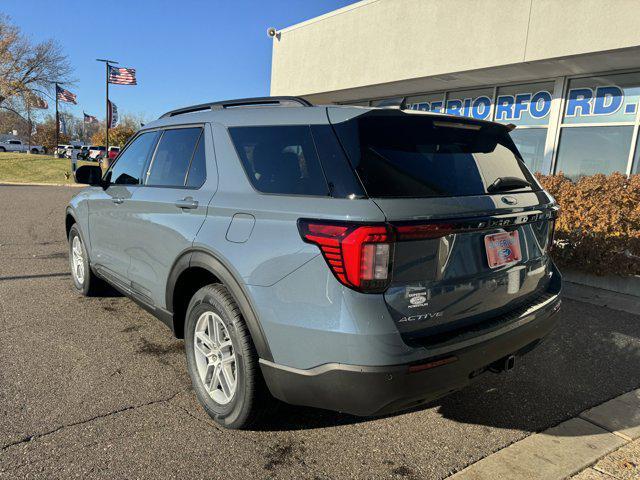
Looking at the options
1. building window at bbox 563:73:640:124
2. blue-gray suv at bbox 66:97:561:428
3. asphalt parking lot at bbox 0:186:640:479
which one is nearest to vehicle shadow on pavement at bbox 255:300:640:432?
asphalt parking lot at bbox 0:186:640:479

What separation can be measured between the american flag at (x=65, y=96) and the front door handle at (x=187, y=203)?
44316 mm

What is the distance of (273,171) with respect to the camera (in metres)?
2.47

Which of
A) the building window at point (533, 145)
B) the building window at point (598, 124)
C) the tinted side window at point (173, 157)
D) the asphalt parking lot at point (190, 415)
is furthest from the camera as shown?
the building window at point (533, 145)

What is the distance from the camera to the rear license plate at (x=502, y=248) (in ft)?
7.59

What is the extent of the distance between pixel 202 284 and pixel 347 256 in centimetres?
134

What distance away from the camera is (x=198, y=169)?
2.99 meters

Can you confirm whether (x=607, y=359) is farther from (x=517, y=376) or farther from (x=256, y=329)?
(x=256, y=329)

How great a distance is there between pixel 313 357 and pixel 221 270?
75cm

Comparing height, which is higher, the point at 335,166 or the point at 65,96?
the point at 65,96

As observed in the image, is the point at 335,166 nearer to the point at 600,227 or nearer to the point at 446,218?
the point at 446,218

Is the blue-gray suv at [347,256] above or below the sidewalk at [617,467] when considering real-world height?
above

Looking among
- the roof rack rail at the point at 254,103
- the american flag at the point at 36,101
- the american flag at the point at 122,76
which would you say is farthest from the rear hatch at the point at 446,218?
the american flag at the point at 36,101

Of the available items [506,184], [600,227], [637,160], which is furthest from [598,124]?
[506,184]

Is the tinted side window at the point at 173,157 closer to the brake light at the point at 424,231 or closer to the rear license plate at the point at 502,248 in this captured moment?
the brake light at the point at 424,231
